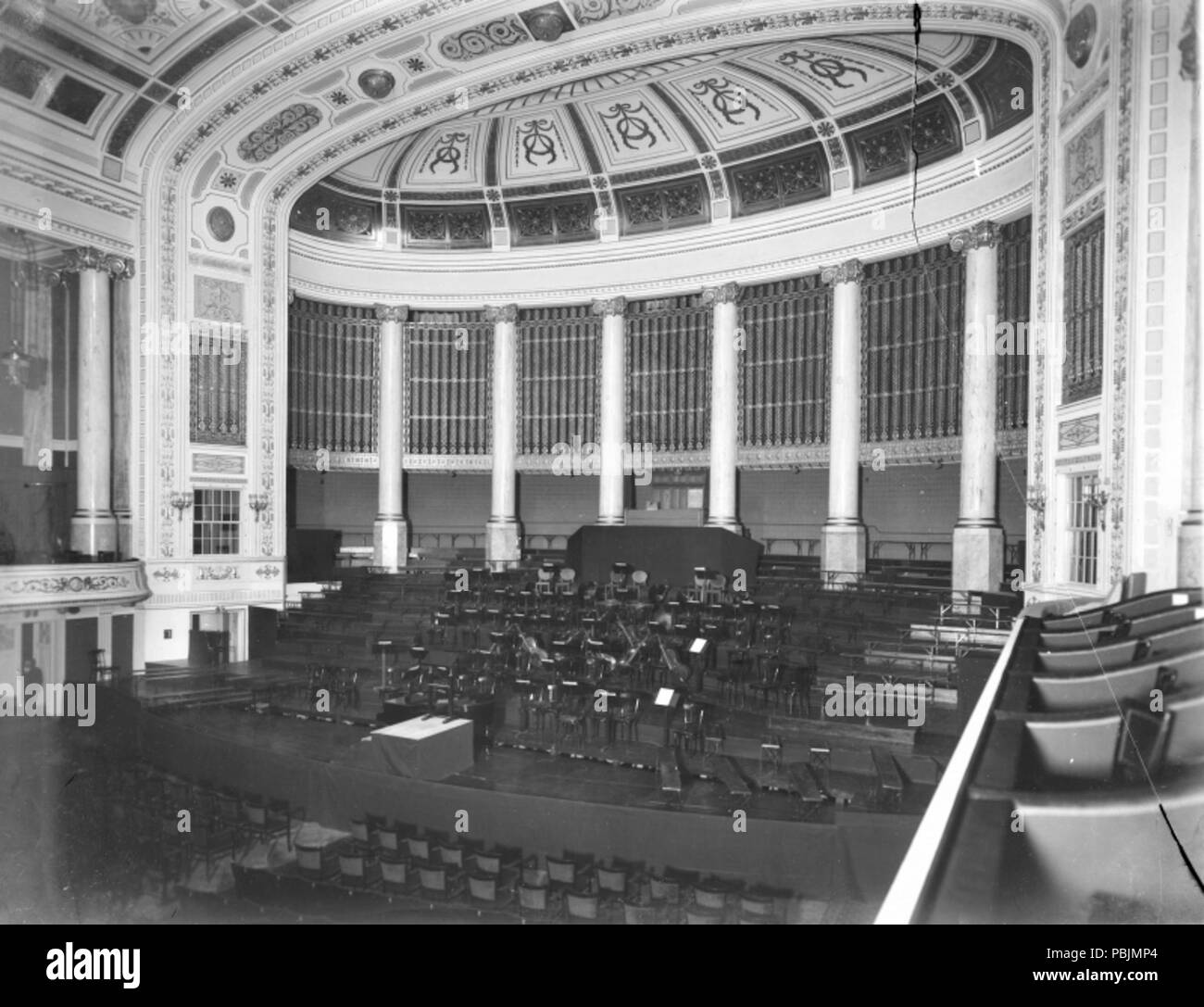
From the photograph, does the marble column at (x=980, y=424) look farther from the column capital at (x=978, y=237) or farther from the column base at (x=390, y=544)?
the column base at (x=390, y=544)

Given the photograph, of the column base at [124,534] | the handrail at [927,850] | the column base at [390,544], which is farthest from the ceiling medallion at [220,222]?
the handrail at [927,850]

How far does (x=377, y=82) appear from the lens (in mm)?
13234

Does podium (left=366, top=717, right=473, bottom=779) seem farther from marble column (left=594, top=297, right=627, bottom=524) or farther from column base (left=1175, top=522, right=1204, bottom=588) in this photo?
marble column (left=594, top=297, right=627, bottom=524)

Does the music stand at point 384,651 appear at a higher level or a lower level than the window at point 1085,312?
lower

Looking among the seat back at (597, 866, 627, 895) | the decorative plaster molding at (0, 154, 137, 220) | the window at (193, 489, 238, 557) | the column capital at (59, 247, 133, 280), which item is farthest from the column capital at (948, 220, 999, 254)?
the column capital at (59, 247, 133, 280)

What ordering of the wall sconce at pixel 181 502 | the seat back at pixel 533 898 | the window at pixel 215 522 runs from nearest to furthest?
the seat back at pixel 533 898, the wall sconce at pixel 181 502, the window at pixel 215 522

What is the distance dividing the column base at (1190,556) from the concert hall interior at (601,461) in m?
0.05

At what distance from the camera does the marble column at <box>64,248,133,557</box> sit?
13023mm

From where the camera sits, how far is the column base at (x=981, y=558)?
1321cm

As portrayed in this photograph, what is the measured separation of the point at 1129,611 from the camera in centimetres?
542

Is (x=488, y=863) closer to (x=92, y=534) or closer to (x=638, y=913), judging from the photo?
(x=638, y=913)

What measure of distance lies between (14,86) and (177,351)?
19.5 ft

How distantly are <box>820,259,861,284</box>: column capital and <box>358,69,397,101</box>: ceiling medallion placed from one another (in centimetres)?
835
